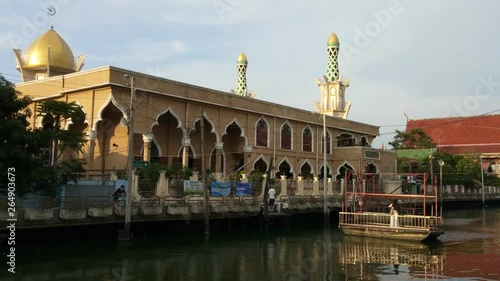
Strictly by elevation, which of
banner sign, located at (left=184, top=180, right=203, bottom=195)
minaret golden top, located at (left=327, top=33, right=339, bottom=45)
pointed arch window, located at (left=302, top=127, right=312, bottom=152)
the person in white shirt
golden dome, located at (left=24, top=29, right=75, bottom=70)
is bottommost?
the person in white shirt

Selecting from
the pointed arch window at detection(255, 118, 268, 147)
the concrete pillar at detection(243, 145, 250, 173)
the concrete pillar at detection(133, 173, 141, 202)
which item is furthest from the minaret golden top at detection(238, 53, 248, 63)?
the concrete pillar at detection(133, 173, 141, 202)

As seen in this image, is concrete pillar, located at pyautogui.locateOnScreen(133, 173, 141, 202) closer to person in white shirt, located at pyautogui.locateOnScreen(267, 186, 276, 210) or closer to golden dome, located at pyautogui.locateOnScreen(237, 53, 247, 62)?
person in white shirt, located at pyautogui.locateOnScreen(267, 186, 276, 210)

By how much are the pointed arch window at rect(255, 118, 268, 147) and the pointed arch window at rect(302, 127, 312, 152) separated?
484cm

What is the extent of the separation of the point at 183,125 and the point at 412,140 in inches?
1476

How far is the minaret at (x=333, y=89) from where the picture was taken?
50.2 m

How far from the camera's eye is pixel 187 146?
29984 mm

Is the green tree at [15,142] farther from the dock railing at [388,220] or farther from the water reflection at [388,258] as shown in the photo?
the dock railing at [388,220]

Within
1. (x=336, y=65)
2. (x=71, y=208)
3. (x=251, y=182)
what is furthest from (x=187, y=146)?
(x=336, y=65)

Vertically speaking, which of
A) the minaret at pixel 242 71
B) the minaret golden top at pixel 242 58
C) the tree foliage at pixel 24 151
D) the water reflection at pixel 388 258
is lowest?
the water reflection at pixel 388 258

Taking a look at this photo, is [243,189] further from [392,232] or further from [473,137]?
[473,137]

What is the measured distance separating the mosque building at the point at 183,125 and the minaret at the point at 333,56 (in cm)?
683

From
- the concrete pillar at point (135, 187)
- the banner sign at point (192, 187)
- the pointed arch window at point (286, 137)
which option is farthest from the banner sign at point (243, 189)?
the pointed arch window at point (286, 137)

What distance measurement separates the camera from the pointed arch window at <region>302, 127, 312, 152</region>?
40.3 meters

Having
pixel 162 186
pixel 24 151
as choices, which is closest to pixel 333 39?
pixel 162 186
